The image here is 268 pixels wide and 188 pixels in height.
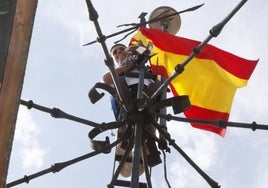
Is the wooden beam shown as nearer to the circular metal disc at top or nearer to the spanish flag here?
the circular metal disc at top

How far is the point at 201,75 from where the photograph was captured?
8.05 metres

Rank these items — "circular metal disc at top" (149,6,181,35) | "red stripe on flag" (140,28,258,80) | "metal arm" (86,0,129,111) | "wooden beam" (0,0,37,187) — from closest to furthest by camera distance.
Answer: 1. "wooden beam" (0,0,37,187)
2. "metal arm" (86,0,129,111)
3. "circular metal disc at top" (149,6,181,35)
4. "red stripe on flag" (140,28,258,80)

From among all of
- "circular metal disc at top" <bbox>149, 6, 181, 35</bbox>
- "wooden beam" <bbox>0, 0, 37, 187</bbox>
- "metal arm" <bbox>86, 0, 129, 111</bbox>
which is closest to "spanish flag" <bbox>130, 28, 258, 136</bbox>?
"circular metal disc at top" <bbox>149, 6, 181, 35</bbox>

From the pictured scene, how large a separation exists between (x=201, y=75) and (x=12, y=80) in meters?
5.70

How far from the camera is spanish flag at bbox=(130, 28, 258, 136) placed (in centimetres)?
779

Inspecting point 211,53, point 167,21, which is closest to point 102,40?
point 167,21

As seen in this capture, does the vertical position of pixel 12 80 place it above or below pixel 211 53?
below

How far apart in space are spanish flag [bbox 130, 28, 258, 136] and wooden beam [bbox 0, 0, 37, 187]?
4905 millimetres

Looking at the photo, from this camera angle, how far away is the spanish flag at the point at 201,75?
779 centimetres

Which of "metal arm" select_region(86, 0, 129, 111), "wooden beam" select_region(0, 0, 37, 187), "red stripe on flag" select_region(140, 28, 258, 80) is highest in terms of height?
"red stripe on flag" select_region(140, 28, 258, 80)

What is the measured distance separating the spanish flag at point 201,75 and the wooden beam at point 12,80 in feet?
16.1

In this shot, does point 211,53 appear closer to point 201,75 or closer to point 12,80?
point 201,75

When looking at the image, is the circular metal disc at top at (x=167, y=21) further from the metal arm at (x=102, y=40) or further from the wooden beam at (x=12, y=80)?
the wooden beam at (x=12, y=80)

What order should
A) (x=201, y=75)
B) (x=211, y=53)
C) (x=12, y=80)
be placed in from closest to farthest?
(x=12, y=80) < (x=201, y=75) < (x=211, y=53)
